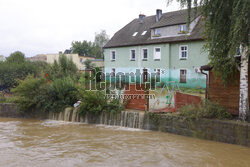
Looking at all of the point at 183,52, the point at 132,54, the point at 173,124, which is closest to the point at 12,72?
the point at 132,54

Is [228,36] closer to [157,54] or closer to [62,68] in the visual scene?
[62,68]

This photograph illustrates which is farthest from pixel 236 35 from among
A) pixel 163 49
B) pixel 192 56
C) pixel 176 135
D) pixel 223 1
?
pixel 163 49

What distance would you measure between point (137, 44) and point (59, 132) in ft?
70.8

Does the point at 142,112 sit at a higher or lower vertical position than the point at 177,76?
lower

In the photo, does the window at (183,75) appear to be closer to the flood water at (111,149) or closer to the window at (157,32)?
the window at (157,32)

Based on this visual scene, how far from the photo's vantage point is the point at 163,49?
97.8ft

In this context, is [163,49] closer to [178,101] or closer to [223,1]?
[178,101]

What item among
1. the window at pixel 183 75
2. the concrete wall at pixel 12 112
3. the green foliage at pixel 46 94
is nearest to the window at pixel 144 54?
the window at pixel 183 75

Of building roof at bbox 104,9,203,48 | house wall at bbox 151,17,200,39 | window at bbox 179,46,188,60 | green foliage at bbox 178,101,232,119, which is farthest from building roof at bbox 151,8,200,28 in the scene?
green foliage at bbox 178,101,232,119

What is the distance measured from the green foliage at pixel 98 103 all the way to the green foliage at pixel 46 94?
1.77m

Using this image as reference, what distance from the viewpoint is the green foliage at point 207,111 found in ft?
36.0

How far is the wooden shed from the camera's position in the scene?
1108 centimetres

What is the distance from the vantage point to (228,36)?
383 inches

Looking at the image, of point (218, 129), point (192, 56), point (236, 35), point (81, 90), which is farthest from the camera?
point (192, 56)
